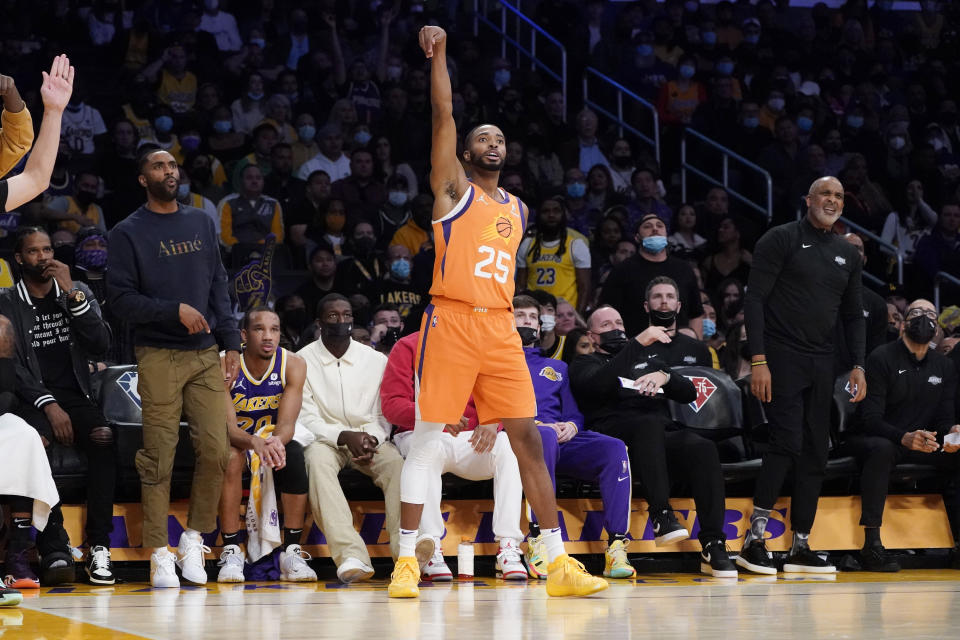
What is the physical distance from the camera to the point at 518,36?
15523mm

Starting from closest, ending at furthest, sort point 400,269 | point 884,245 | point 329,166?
point 400,269 → point 329,166 → point 884,245

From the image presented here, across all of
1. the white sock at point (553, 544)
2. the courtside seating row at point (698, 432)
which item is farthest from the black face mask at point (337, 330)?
the white sock at point (553, 544)

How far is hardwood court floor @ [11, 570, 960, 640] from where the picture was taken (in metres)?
4.85

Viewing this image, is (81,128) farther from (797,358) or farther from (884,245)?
(884,245)

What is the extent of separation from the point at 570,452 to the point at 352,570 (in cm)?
144

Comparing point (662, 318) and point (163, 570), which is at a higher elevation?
point (662, 318)

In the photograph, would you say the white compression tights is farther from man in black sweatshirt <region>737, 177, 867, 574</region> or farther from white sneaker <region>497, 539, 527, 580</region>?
man in black sweatshirt <region>737, 177, 867, 574</region>

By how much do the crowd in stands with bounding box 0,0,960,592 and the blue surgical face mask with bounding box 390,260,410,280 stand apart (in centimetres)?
3

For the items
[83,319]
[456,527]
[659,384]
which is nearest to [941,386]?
[659,384]

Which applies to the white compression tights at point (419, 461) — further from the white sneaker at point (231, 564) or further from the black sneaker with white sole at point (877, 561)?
the black sneaker with white sole at point (877, 561)

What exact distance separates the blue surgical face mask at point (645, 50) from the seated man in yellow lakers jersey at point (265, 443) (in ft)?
29.3

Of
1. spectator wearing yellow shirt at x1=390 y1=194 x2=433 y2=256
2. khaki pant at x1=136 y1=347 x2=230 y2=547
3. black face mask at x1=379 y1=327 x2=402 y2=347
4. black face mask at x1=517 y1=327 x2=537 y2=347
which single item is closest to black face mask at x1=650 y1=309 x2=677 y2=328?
black face mask at x1=517 y1=327 x2=537 y2=347

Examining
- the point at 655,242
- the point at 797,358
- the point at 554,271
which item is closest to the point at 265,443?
the point at 797,358

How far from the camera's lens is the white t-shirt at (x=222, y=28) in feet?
44.6
